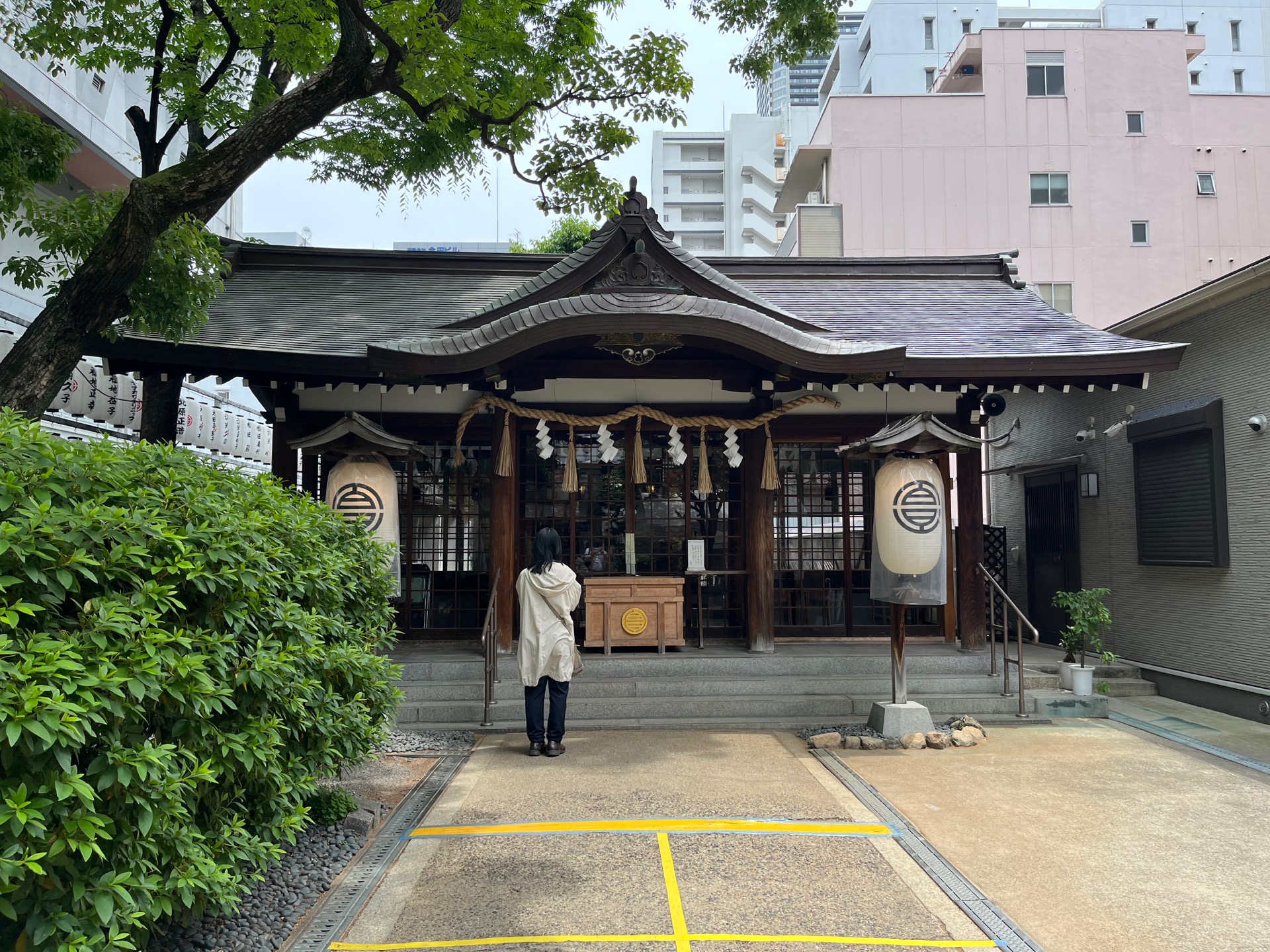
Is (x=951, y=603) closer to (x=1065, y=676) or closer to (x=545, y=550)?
(x=1065, y=676)

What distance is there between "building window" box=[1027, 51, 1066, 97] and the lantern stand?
2016cm

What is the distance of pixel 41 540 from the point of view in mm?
2859

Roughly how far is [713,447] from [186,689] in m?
7.88

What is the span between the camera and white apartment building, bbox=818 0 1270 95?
32719mm

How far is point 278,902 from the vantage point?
4.22 metres

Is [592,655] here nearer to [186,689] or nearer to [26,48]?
[186,689]

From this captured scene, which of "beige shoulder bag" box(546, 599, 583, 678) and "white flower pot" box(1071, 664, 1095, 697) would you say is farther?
"white flower pot" box(1071, 664, 1095, 697)

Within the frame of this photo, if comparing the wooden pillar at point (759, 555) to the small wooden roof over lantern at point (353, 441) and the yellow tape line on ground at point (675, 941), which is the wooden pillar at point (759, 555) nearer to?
the small wooden roof over lantern at point (353, 441)

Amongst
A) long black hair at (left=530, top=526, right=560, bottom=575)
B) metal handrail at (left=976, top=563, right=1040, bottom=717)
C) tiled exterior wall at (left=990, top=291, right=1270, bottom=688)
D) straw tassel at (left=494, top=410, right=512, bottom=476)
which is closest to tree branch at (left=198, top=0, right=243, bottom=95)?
straw tassel at (left=494, top=410, right=512, bottom=476)

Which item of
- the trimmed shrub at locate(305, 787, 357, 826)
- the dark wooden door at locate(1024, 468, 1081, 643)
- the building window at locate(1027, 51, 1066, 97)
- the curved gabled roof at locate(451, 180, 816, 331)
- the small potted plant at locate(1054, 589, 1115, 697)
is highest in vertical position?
the building window at locate(1027, 51, 1066, 97)

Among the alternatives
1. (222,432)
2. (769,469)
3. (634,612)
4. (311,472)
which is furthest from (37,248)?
(769,469)

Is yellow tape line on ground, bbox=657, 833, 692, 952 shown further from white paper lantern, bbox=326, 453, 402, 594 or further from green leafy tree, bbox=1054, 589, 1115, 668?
green leafy tree, bbox=1054, 589, 1115, 668

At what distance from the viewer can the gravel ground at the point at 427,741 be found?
7477 millimetres

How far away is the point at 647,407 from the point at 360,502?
3595 millimetres
